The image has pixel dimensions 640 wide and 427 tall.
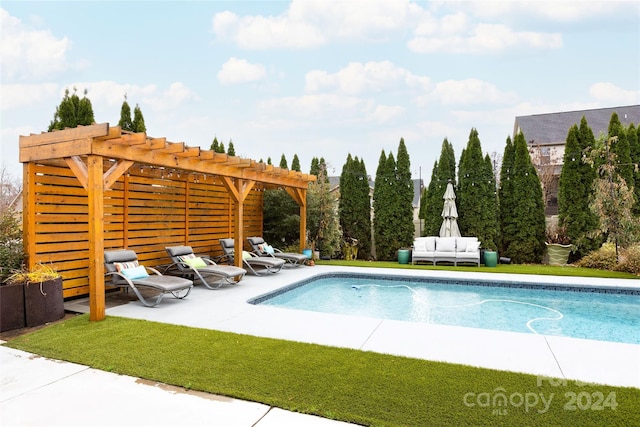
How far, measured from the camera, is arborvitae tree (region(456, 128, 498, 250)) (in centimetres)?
1341

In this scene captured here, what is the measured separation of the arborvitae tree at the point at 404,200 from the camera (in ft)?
47.6

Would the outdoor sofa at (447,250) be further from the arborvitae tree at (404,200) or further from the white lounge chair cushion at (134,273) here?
the white lounge chair cushion at (134,273)

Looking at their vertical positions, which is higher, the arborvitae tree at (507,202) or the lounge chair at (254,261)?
the arborvitae tree at (507,202)

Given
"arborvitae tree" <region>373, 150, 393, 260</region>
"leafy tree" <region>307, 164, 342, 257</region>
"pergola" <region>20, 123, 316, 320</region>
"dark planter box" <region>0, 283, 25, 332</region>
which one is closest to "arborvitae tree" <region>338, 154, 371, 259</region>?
"arborvitae tree" <region>373, 150, 393, 260</region>

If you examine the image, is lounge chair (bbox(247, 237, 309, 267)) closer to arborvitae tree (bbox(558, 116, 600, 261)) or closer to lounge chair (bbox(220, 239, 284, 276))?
lounge chair (bbox(220, 239, 284, 276))

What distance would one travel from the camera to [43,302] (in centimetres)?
549

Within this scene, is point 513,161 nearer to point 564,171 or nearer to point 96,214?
point 564,171

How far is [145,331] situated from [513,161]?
13.1 m

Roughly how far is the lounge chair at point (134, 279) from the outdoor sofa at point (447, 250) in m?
7.80

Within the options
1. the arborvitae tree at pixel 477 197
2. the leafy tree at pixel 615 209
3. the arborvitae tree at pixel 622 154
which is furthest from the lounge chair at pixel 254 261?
the arborvitae tree at pixel 622 154

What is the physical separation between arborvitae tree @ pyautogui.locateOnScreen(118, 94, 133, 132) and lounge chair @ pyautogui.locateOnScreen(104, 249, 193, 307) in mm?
7562

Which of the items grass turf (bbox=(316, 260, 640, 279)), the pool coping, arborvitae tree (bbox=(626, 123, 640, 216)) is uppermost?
arborvitae tree (bbox=(626, 123, 640, 216))

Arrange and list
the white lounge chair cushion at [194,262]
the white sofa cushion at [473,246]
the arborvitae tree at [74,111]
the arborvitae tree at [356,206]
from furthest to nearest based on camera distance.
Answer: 1. the arborvitae tree at [356,206]
2. the white sofa cushion at [473,246]
3. the arborvitae tree at [74,111]
4. the white lounge chair cushion at [194,262]

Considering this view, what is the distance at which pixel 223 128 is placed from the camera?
1631 centimetres
